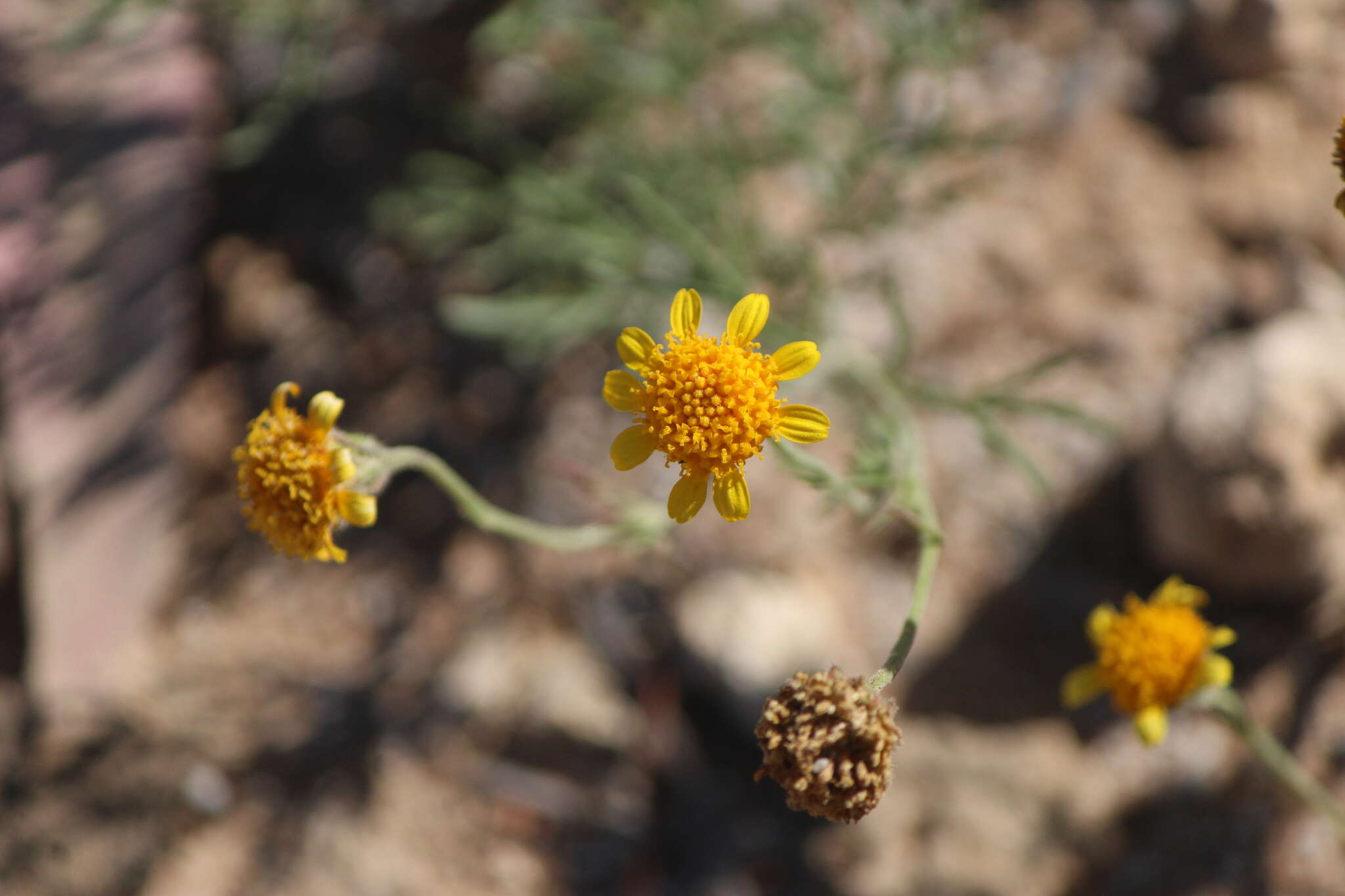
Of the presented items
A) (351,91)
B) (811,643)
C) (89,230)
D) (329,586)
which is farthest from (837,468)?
(89,230)

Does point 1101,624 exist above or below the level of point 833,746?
below

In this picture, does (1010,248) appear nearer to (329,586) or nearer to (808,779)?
(808,779)

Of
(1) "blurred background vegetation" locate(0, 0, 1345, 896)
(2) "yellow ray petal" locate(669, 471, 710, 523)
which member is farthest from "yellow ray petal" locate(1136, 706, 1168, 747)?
(2) "yellow ray petal" locate(669, 471, 710, 523)

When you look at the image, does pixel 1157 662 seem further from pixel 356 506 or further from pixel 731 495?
pixel 356 506

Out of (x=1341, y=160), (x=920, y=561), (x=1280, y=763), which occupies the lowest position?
(x=1280, y=763)

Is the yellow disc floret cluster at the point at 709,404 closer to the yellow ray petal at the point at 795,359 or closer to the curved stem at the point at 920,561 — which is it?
the yellow ray petal at the point at 795,359

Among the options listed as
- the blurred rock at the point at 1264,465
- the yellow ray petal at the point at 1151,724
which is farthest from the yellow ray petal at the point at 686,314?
the blurred rock at the point at 1264,465

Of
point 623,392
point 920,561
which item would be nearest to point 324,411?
point 623,392
